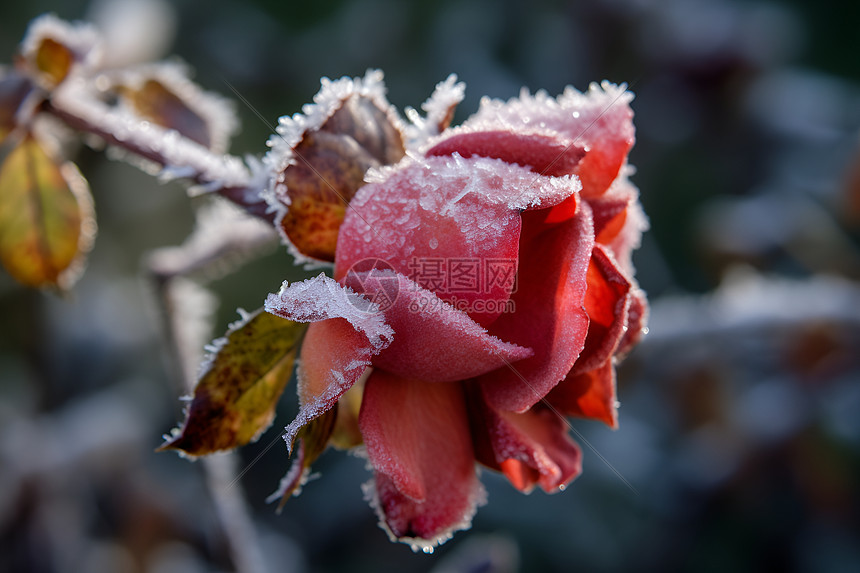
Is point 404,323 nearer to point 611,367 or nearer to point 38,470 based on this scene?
point 611,367

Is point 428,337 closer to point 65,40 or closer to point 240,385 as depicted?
point 240,385

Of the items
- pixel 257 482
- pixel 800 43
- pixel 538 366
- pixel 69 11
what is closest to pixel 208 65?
pixel 69 11

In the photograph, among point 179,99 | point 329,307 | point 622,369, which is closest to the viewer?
point 329,307

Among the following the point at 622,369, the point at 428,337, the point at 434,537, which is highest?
the point at 428,337

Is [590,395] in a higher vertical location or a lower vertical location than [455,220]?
lower

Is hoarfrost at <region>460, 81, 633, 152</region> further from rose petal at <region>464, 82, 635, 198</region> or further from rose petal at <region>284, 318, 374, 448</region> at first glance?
rose petal at <region>284, 318, 374, 448</region>

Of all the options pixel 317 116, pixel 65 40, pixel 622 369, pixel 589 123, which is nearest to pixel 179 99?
pixel 65 40

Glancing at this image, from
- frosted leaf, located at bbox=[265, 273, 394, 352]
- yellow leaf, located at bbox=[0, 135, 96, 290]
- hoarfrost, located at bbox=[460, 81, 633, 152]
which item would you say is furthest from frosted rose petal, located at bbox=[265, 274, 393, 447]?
yellow leaf, located at bbox=[0, 135, 96, 290]

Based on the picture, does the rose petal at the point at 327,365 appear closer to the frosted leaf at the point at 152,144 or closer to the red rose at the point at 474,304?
the red rose at the point at 474,304
